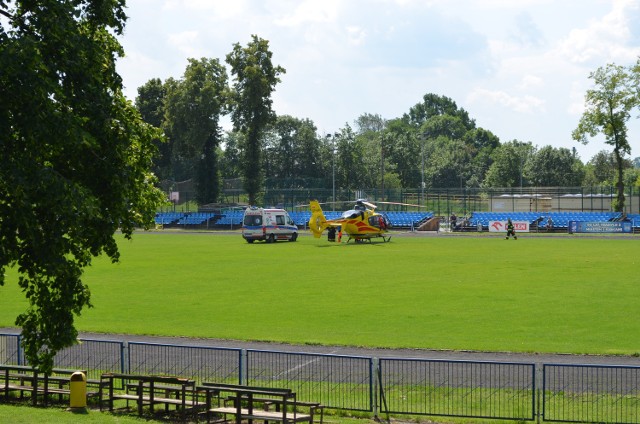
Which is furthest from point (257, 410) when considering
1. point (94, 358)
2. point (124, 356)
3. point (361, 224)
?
point (361, 224)

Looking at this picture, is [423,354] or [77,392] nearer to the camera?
[77,392]

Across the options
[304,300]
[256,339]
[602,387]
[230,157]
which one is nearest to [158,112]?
[230,157]

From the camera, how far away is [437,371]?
18.0 meters

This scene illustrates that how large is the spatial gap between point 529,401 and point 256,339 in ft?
30.1

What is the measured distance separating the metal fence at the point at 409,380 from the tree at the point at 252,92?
88.3m

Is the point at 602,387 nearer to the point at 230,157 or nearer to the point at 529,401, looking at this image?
the point at 529,401

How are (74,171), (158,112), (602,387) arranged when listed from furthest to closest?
(158,112) < (602,387) < (74,171)

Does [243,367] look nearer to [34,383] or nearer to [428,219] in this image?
[34,383]

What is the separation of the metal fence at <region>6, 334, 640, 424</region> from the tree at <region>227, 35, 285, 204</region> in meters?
88.3

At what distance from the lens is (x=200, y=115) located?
11175cm

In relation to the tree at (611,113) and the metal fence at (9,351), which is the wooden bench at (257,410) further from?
the tree at (611,113)

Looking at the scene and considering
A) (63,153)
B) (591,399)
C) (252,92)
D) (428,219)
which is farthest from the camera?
A: (252,92)

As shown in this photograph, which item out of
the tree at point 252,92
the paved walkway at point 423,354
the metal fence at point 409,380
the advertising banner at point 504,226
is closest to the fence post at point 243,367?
the metal fence at point 409,380

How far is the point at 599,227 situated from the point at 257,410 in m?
67.6
